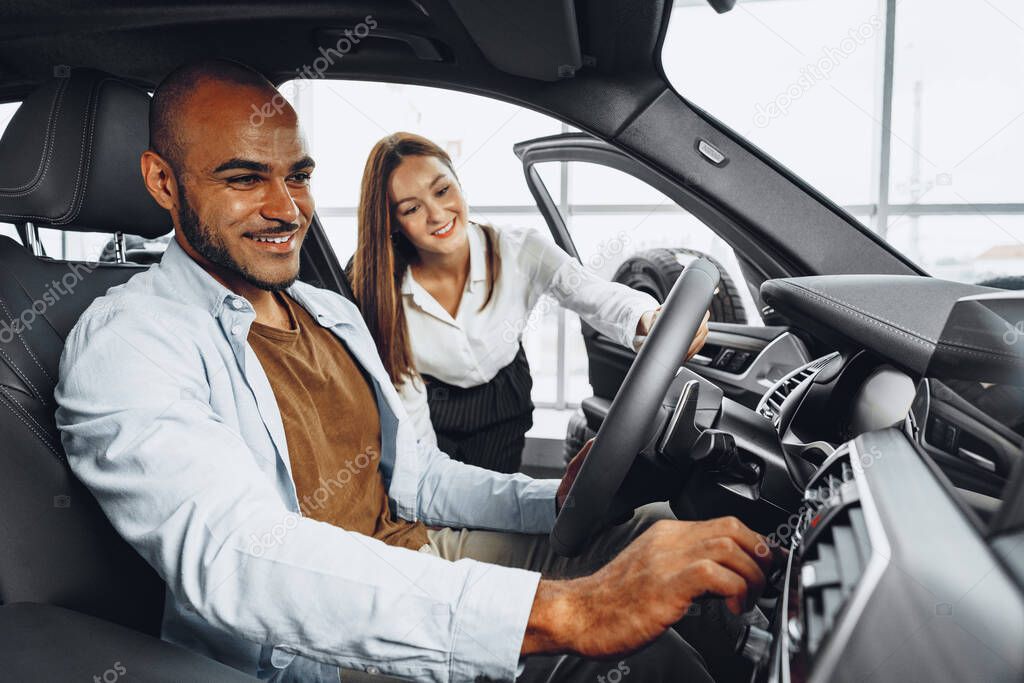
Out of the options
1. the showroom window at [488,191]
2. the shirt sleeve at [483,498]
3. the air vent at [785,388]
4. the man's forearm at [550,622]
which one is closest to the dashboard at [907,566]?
the man's forearm at [550,622]

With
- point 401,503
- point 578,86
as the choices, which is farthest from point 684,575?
point 578,86

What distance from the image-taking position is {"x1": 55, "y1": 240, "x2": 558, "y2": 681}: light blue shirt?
66 cm

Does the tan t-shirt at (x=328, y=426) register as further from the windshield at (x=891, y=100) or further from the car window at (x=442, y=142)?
the windshield at (x=891, y=100)

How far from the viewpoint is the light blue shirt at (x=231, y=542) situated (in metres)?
0.66

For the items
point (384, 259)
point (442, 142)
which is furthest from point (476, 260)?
point (442, 142)

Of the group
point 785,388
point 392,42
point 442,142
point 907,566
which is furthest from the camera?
point 442,142

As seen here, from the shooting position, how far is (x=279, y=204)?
1099 millimetres

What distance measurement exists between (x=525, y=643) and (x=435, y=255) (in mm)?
1333

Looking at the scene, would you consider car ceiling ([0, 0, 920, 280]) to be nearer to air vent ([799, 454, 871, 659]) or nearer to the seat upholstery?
the seat upholstery

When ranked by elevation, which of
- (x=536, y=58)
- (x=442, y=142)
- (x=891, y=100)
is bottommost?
(x=536, y=58)

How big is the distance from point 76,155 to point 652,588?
3.13 ft

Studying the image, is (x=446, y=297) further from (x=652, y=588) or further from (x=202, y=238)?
(x=652, y=588)

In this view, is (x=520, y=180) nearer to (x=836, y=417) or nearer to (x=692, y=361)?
(x=692, y=361)

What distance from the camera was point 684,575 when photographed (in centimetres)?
59
